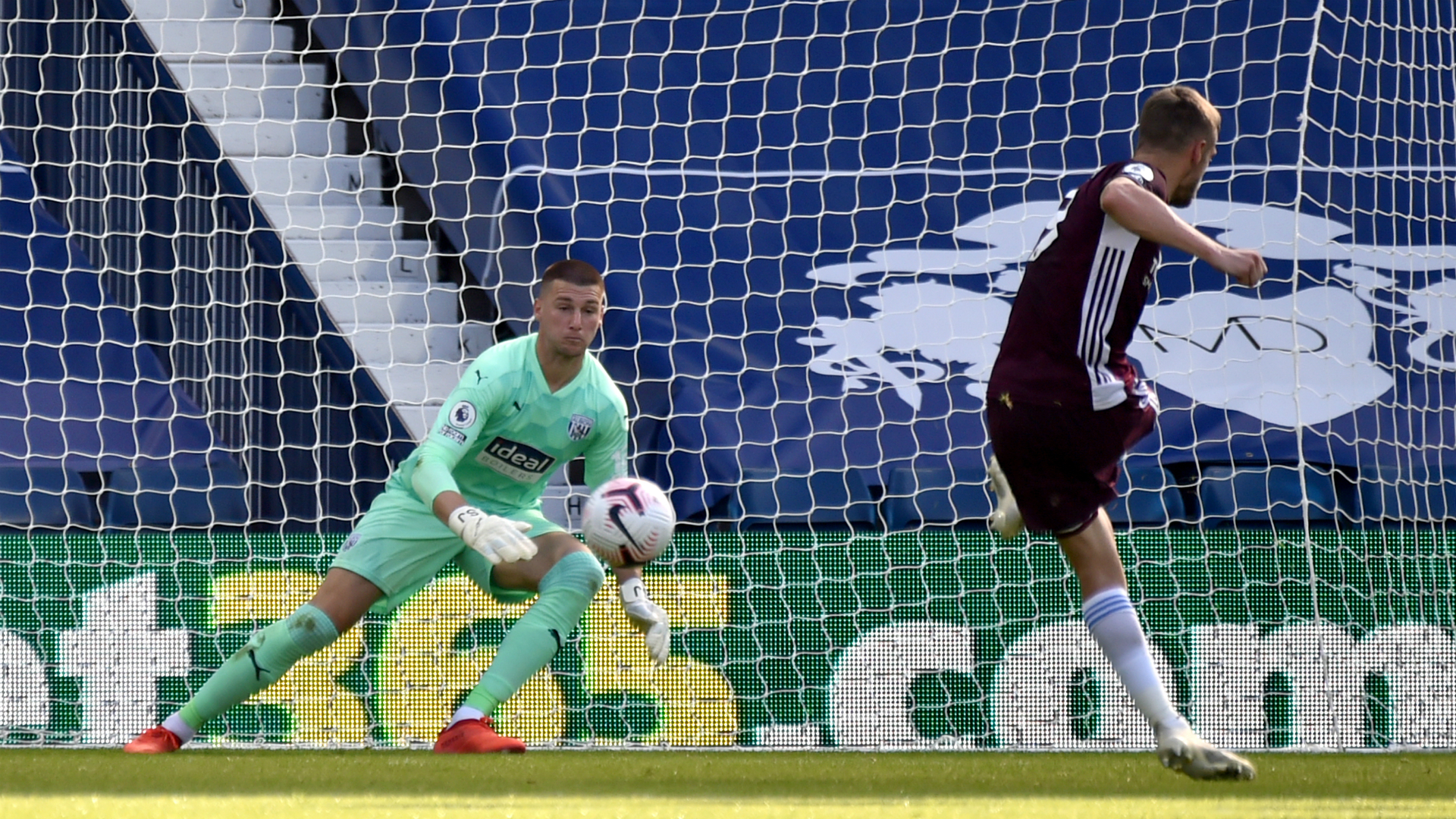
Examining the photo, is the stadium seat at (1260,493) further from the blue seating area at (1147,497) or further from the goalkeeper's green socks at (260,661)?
the goalkeeper's green socks at (260,661)

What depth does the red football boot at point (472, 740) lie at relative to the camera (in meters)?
4.94

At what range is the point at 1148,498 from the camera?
254 inches

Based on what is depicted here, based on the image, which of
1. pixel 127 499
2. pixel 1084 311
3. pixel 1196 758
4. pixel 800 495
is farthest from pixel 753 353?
pixel 1196 758

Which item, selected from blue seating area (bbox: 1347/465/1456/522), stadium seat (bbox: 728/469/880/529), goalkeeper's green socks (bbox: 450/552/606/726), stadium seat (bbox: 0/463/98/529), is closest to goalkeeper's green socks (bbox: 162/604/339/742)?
goalkeeper's green socks (bbox: 450/552/606/726)

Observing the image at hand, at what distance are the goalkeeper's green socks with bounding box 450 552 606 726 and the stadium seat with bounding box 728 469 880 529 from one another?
4.88 feet

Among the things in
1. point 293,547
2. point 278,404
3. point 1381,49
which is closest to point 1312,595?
point 1381,49

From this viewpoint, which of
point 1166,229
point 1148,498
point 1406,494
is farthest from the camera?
point 1148,498

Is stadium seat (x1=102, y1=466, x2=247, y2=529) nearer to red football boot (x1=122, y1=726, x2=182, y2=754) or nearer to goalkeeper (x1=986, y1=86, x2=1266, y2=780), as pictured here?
red football boot (x1=122, y1=726, x2=182, y2=754)

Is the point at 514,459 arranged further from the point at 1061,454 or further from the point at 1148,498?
the point at 1148,498

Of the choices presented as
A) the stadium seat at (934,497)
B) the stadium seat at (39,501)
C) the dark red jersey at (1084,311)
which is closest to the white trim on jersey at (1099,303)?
the dark red jersey at (1084,311)

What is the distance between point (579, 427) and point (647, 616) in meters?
0.55

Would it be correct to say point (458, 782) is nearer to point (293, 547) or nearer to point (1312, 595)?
point (293, 547)

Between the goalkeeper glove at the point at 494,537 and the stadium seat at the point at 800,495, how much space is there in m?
2.06

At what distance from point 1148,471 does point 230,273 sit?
352cm
